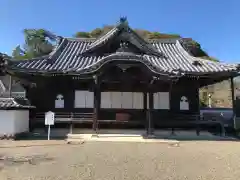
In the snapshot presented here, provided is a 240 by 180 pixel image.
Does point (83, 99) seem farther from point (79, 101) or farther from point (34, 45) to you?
point (34, 45)

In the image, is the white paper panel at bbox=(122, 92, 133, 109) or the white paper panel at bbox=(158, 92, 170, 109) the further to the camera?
the white paper panel at bbox=(158, 92, 170, 109)

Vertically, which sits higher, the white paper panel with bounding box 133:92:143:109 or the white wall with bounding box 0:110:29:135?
the white paper panel with bounding box 133:92:143:109

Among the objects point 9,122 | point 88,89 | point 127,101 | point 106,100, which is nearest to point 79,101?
point 88,89

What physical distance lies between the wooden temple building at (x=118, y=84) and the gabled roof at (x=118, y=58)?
4cm

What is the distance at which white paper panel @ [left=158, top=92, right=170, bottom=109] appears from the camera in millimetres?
15906

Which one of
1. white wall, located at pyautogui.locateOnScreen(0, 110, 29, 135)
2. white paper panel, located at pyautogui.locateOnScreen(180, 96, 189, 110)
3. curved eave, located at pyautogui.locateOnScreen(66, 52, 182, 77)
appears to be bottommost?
white wall, located at pyautogui.locateOnScreen(0, 110, 29, 135)

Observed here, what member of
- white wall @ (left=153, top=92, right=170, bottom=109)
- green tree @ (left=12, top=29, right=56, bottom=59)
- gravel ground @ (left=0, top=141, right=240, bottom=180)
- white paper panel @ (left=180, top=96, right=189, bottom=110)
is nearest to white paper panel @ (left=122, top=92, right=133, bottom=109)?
white wall @ (left=153, top=92, right=170, bottom=109)

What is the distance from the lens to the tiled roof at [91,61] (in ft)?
47.1

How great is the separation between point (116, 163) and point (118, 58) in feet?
21.8

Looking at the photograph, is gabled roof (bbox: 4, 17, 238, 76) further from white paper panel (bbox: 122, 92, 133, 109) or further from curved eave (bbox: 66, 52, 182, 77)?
white paper panel (bbox: 122, 92, 133, 109)

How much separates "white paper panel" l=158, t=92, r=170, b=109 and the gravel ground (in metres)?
6.11

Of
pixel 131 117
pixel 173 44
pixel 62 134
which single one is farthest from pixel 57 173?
A: pixel 173 44

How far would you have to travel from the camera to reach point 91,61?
645 inches

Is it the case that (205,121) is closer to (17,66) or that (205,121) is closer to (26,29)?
(17,66)
